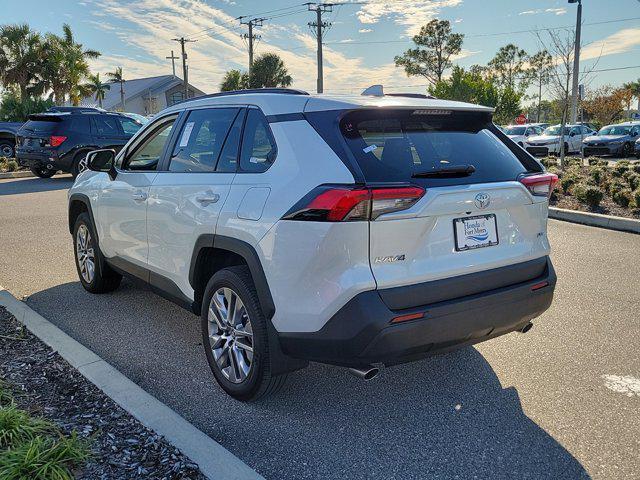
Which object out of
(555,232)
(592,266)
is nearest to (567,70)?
(555,232)

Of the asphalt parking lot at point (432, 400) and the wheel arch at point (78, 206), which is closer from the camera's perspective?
the asphalt parking lot at point (432, 400)

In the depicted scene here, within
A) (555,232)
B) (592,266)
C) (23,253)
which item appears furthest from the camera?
(555,232)

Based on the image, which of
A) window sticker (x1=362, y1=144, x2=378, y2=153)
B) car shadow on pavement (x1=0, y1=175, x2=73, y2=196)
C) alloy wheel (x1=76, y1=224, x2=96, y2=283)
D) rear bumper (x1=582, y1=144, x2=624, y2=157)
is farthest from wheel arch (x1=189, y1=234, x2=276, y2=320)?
rear bumper (x1=582, y1=144, x2=624, y2=157)

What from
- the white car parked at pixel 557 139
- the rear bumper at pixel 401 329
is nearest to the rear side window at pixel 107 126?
the rear bumper at pixel 401 329

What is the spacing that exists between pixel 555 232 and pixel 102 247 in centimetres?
645

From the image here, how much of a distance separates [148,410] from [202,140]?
1.82 metres

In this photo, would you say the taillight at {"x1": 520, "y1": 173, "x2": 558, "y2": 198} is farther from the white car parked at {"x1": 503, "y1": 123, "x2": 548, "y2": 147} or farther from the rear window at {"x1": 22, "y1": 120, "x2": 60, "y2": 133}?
the white car parked at {"x1": 503, "y1": 123, "x2": 548, "y2": 147}

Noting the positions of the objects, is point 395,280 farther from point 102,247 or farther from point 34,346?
point 102,247

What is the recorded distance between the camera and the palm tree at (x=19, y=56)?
1676 inches

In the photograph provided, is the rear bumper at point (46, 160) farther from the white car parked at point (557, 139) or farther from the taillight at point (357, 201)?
the white car parked at point (557, 139)

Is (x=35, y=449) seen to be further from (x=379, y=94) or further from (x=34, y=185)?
(x=34, y=185)

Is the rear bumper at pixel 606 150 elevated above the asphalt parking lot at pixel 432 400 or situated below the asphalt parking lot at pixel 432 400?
above

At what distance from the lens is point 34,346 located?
4129mm

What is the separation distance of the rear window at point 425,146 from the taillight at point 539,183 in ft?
0.23
